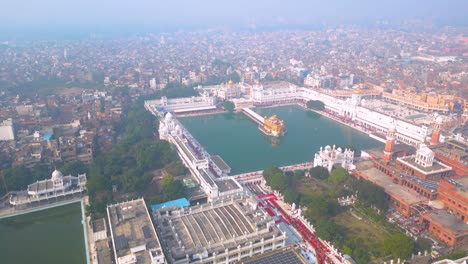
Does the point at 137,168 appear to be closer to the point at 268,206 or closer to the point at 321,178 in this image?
the point at 268,206

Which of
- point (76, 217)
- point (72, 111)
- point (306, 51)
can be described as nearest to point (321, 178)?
point (76, 217)

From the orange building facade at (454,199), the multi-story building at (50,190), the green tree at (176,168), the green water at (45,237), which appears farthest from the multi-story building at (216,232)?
the orange building facade at (454,199)

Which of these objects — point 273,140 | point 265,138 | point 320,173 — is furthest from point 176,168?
point 265,138

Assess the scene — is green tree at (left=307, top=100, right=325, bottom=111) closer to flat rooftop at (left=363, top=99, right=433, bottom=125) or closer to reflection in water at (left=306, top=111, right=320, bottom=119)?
reflection in water at (left=306, top=111, right=320, bottom=119)

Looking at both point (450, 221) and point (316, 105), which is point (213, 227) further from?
point (316, 105)

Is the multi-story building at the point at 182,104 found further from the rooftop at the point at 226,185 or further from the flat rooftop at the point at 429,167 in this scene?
the flat rooftop at the point at 429,167

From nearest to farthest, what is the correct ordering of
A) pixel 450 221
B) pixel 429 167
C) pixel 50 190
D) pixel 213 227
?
pixel 213 227
pixel 450 221
pixel 50 190
pixel 429 167
